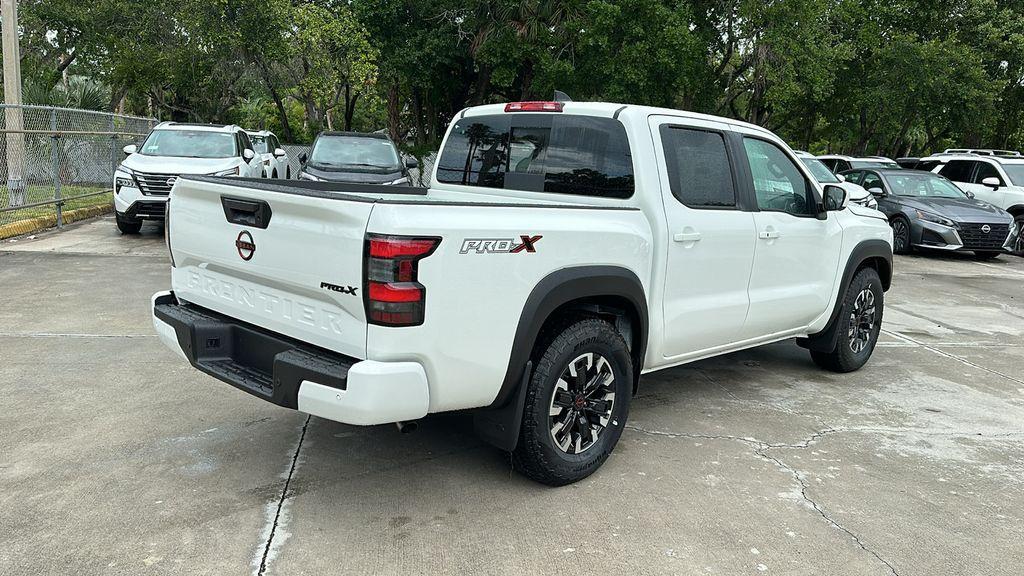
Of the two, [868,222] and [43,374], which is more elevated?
[868,222]

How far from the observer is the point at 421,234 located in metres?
3.06

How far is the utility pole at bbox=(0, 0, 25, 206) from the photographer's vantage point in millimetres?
11722

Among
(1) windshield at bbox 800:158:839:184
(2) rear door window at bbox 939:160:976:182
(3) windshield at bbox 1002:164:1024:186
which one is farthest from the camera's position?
(2) rear door window at bbox 939:160:976:182

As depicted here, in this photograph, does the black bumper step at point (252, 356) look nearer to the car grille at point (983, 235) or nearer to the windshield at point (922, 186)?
the car grille at point (983, 235)

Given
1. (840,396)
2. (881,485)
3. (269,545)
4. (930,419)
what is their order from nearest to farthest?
(269,545), (881,485), (930,419), (840,396)

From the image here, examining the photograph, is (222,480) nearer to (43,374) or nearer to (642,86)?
(43,374)

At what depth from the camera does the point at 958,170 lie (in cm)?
1650

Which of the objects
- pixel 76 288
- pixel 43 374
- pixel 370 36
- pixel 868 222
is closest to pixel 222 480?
pixel 43 374

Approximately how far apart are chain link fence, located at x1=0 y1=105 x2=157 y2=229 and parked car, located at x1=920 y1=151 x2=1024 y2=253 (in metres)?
16.3

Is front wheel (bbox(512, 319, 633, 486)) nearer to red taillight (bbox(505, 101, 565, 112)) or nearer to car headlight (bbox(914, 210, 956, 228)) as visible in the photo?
Result: red taillight (bbox(505, 101, 565, 112))

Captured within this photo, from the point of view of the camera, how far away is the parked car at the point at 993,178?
49.2 feet

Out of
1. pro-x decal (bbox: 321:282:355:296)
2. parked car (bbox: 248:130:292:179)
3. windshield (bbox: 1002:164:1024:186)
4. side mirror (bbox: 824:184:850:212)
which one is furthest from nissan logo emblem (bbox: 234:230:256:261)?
windshield (bbox: 1002:164:1024:186)

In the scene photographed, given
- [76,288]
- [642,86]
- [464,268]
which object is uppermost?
[642,86]

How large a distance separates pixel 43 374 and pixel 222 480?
2345 millimetres
